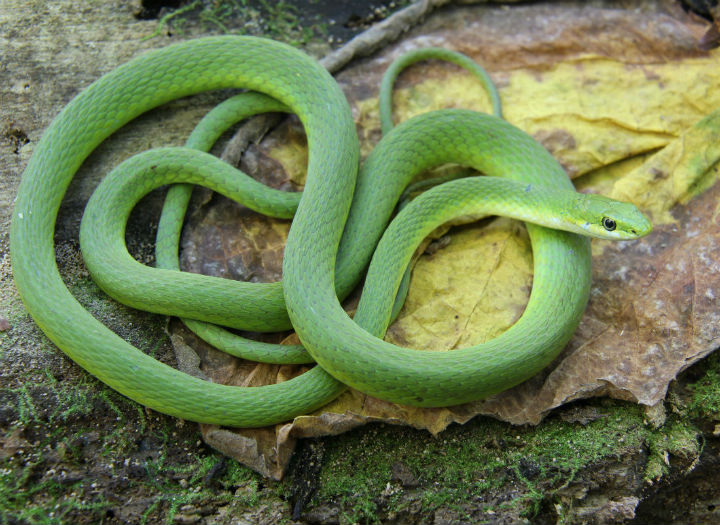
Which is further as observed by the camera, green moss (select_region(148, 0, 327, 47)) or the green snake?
green moss (select_region(148, 0, 327, 47))

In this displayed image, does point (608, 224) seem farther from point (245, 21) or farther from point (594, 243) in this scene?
point (245, 21)

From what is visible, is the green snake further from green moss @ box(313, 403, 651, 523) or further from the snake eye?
green moss @ box(313, 403, 651, 523)

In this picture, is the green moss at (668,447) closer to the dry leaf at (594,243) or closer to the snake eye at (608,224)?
the dry leaf at (594,243)

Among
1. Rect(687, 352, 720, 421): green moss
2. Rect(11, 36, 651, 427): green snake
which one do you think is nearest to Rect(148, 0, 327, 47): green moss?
Rect(11, 36, 651, 427): green snake

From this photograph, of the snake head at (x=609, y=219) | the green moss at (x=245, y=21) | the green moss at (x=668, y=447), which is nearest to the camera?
the green moss at (x=668, y=447)

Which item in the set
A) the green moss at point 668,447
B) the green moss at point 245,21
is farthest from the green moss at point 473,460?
the green moss at point 245,21

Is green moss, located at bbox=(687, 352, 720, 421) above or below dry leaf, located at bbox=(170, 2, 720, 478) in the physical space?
below

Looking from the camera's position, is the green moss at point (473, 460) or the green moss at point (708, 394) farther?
the green moss at point (708, 394)

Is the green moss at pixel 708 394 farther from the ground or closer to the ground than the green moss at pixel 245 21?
closer to the ground

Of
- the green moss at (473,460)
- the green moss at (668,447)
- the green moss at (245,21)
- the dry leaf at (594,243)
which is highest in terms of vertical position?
the green moss at (245,21)

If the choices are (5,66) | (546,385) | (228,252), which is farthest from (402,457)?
(5,66)
